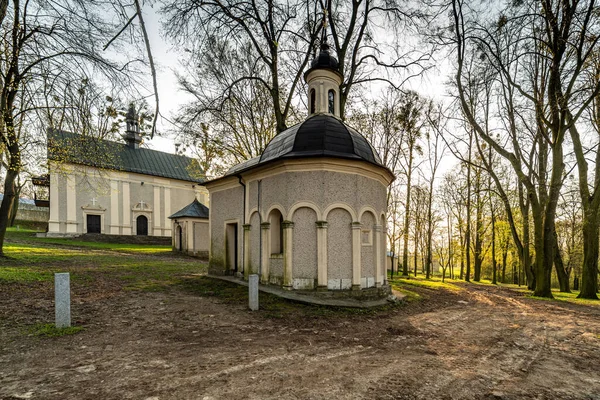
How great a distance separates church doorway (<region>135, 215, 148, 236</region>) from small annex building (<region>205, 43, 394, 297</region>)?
93.5 ft

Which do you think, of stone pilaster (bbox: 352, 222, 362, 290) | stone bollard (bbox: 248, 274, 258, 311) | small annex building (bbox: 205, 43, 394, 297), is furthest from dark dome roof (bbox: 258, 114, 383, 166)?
stone bollard (bbox: 248, 274, 258, 311)

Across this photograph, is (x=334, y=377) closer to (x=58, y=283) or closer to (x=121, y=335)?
(x=121, y=335)

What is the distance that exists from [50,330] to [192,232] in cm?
2008

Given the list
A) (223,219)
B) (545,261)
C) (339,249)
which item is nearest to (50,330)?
(339,249)

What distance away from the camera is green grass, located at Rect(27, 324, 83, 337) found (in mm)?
5777

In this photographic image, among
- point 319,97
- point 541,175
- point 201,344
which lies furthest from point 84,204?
point 541,175

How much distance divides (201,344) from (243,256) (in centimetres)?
653

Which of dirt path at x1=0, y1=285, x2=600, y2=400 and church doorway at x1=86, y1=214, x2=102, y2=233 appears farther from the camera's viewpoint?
church doorway at x1=86, y1=214, x2=102, y2=233

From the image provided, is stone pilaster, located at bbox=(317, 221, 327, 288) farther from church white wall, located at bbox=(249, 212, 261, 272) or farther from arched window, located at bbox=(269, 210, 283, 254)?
church white wall, located at bbox=(249, 212, 261, 272)

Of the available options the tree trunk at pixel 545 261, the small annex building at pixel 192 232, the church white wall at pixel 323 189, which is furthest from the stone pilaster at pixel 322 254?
the small annex building at pixel 192 232

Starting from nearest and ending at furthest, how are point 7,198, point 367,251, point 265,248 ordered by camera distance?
A: point 367,251, point 265,248, point 7,198

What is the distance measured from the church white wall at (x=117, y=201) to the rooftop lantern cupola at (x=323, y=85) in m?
17.9

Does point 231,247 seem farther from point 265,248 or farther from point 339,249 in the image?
point 339,249

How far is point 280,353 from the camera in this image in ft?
17.5
